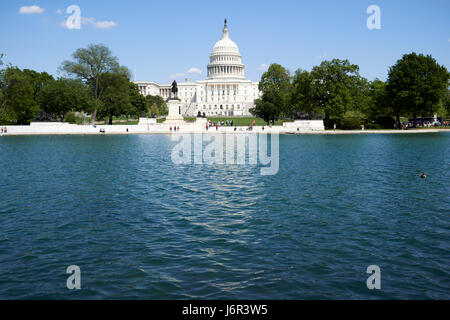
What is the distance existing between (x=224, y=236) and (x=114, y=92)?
2808 inches

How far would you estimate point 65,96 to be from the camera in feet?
246

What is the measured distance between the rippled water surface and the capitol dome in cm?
16671

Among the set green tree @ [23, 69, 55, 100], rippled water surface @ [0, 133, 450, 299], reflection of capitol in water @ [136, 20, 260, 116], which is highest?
reflection of capitol in water @ [136, 20, 260, 116]

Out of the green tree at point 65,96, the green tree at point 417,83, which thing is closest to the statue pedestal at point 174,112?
the green tree at point 65,96

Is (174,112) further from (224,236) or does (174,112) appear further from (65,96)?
(224,236)

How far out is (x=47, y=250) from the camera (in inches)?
379

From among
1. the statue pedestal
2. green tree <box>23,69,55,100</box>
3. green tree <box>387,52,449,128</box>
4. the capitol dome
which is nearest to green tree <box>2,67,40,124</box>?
green tree <box>23,69,55,100</box>

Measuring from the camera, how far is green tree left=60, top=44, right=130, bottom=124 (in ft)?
242

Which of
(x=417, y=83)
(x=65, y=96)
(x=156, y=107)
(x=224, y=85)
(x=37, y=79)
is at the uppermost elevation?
(x=224, y=85)

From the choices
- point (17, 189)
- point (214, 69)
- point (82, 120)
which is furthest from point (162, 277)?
point (214, 69)

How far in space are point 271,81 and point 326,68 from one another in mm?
42897

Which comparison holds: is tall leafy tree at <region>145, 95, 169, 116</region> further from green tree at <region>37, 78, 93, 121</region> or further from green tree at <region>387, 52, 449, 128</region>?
green tree at <region>387, 52, 449, 128</region>

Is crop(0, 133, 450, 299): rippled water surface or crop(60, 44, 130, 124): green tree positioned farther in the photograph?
crop(60, 44, 130, 124): green tree

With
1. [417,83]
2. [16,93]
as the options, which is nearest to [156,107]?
[16,93]
